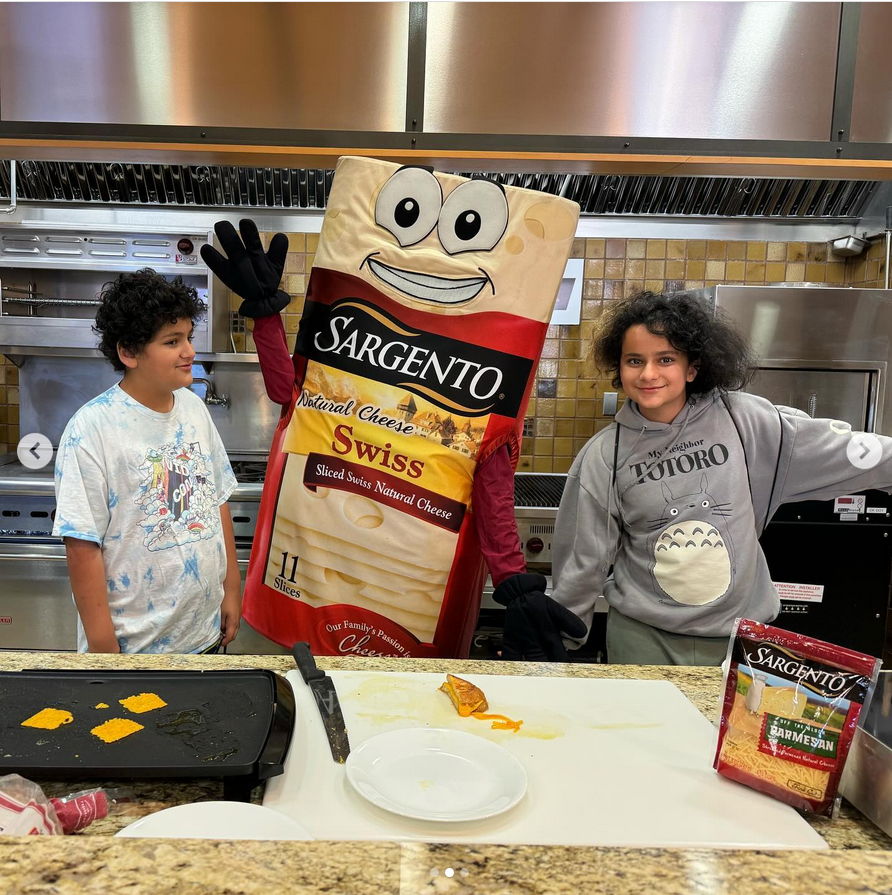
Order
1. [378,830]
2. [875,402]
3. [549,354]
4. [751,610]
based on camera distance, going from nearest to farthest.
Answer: [378,830]
[751,610]
[875,402]
[549,354]

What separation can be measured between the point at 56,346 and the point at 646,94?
229cm

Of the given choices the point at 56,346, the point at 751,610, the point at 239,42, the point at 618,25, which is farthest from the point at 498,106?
the point at 56,346

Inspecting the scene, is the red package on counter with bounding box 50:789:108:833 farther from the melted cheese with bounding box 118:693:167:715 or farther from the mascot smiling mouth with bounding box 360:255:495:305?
the mascot smiling mouth with bounding box 360:255:495:305

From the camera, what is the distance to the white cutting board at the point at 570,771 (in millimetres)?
743

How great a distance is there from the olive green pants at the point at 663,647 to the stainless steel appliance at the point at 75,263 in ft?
6.58

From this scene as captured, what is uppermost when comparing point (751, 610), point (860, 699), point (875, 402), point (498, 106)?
point (498, 106)

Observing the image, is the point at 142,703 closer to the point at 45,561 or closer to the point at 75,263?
the point at 45,561

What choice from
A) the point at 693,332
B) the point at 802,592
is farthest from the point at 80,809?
the point at 802,592

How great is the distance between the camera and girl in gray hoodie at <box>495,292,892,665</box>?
1544 millimetres

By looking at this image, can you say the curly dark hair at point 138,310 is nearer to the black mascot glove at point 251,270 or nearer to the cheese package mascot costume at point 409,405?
the black mascot glove at point 251,270

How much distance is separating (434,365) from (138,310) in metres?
0.65

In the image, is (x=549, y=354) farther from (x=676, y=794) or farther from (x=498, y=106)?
(x=676, y=794)

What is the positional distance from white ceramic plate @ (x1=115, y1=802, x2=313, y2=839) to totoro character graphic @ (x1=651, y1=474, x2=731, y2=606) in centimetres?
106

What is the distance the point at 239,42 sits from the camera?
1.73m
